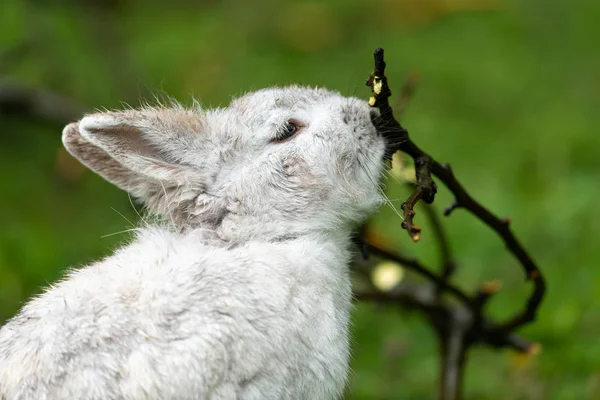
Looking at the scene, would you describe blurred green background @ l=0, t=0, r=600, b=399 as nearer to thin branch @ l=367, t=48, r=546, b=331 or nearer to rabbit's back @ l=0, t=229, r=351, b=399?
thin branch @ l=367, t=48, r=546, b=331

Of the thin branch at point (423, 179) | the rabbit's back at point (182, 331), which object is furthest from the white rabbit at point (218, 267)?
the thin branch at point (423, 179)

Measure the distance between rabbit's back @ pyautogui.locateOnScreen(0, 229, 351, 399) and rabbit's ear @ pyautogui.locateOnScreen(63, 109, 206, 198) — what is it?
0.35 meters

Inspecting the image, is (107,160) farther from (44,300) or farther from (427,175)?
(427,175)

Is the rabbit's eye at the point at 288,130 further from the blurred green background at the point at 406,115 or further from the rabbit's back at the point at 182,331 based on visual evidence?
the blurred green background at the point at 406,115

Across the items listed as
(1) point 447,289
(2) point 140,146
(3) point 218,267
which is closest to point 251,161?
(2) point 140,146

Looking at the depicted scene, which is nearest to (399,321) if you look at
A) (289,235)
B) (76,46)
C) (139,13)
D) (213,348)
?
(289,235)

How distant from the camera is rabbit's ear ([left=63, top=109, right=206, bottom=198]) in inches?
145

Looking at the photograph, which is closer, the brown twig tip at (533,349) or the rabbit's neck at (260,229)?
the rabbit's neck at (260,229)

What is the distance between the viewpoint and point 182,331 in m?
3.21

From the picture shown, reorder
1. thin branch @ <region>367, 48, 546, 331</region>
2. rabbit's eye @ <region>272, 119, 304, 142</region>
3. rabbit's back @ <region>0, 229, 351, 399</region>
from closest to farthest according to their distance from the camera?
rabbit's back @ <region>0, 229, 351, 399</region>, thin branch @ <region>367, 48, 546, 331</region>, rabbit's eye @ <region>272, 119, 304, 142</region>

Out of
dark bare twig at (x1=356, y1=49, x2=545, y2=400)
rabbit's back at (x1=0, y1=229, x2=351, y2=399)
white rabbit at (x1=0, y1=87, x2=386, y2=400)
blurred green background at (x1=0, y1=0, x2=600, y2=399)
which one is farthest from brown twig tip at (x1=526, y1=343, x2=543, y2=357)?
rabbit's back at (x1=0, y1=229, x2=351, y2=399)

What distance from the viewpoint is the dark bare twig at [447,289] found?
3.55 meters

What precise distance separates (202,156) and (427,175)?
0.95 m

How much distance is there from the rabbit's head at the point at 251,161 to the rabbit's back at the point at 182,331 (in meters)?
0.24
